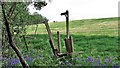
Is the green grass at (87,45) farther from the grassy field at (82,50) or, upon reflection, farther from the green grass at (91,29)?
the green grass at (91,29)

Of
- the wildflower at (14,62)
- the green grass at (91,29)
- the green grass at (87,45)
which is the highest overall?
the wildflower at (14,62)

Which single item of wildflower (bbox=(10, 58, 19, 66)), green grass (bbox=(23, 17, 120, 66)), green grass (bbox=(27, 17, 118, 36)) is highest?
wildflower (bbox=(10, 58, 19, 66))

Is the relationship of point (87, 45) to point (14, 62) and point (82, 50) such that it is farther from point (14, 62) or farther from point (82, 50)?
point (14, 62)

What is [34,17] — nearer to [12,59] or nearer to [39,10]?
[39,10]

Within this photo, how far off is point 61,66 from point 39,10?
4369mm

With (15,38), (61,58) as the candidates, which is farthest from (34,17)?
(61,58)

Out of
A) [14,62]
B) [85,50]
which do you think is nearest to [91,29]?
[85,50]

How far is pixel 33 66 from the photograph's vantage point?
34.5 ft

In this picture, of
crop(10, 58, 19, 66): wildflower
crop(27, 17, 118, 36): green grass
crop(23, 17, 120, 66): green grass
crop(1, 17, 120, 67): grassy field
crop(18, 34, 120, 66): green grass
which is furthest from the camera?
crop(27, 17, 118, 36): green grass

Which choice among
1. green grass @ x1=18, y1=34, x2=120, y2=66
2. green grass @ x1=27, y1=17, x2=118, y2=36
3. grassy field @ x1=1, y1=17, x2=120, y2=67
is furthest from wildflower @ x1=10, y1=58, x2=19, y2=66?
green grass @ x1=27, y1=17, x2=118, y2=36

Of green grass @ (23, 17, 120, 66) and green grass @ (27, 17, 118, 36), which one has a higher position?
green grass @ (23, 17, 120, 66)

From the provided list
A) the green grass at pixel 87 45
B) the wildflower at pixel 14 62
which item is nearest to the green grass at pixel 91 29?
the green grass at pixel 87 45

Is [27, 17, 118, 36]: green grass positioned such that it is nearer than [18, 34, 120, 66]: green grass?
No

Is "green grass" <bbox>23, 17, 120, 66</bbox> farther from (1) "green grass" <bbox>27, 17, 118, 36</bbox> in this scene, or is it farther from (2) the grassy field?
(1) "green grass" <bbox>27, 17, 118, 36</bbox>
